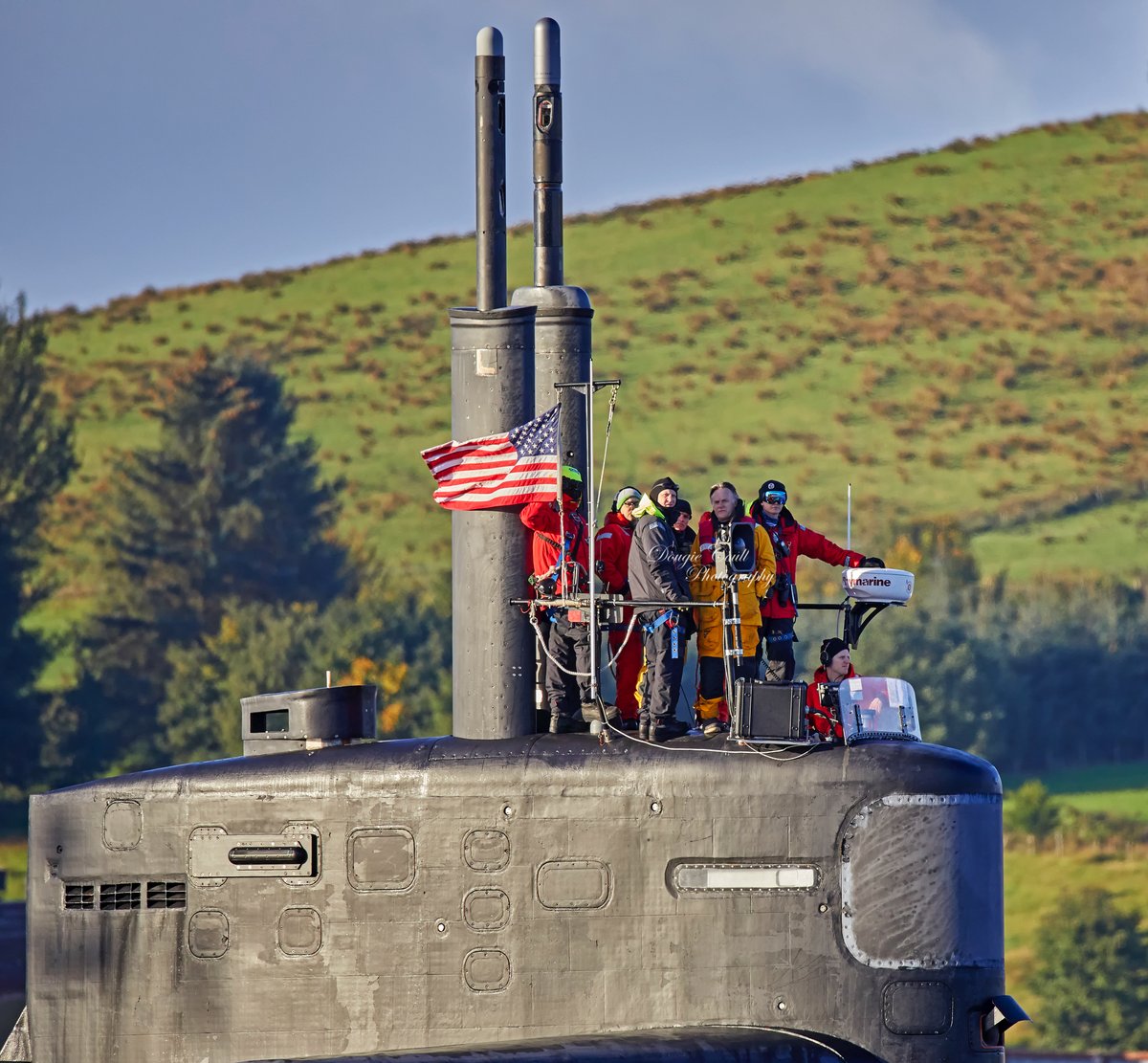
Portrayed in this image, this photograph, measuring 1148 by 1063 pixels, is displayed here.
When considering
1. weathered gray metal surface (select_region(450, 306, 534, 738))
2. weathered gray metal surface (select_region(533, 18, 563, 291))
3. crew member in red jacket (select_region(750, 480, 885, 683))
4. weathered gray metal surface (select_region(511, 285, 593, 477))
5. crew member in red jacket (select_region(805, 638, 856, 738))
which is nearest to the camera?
crew member in red jacket (select_region(805, 638, 856, 738))

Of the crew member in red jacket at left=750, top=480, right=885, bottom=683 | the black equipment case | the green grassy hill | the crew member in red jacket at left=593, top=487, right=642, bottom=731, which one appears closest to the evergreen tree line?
the green grassy hill

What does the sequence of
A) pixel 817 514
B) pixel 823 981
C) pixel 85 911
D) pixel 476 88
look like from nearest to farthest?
1. pixel 823 981
2. pixel 85 911
3. pixel 476 88
4. pixel 817 514

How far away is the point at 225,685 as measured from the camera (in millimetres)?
85812

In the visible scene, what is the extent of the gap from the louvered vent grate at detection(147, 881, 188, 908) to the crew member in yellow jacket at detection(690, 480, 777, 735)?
3918mm

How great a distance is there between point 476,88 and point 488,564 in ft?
12.5

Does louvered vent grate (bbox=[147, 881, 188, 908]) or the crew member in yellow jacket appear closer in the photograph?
louvered vent grate (bbox=[147, 881, 188, 908])

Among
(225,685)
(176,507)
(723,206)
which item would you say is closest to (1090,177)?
(723,206)

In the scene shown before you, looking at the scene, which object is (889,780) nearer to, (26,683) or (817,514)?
(26,683)

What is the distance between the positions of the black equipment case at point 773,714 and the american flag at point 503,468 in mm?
2280

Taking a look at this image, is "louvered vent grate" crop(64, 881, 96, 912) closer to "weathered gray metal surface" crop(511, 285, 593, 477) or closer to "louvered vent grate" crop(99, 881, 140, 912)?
"louvered vent grate" crop(99, 881, 140, 912)

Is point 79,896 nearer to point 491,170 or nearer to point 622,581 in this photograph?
point 622,581

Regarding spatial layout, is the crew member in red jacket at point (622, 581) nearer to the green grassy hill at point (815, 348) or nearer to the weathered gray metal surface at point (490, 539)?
the weathered gray metal surface at point (490, 539)

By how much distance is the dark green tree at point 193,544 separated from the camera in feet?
314

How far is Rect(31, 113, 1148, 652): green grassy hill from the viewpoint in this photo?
11206 cm
